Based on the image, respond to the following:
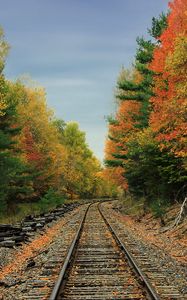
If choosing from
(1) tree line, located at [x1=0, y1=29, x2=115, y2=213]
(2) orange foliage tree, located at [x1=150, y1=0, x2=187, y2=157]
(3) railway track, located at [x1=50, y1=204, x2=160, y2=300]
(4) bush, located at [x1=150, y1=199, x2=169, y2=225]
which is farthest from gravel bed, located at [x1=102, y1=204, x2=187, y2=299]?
(1) tree line, located at [x1=0, y1=29, x2=115, y2=213]

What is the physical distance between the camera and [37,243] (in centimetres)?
1739

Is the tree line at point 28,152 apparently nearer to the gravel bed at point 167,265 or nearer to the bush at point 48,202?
the bush at point 48,202

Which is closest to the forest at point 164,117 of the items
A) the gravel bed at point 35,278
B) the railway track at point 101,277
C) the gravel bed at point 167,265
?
the gravel bed at point 167,265

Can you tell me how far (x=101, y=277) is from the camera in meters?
9.45

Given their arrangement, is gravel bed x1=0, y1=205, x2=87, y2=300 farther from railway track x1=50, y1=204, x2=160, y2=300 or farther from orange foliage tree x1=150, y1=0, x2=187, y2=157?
orange foliage tree x1=150, y1=0, x2=187, y2=157

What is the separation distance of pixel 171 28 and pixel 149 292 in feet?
57.3

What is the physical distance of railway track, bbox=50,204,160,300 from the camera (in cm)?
789

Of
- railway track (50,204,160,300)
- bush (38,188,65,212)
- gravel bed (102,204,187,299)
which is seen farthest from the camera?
bush (38,188,65,212)

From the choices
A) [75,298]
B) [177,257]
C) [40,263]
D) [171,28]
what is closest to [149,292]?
[75,298]

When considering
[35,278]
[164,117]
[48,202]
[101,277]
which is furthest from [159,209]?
[48,202]

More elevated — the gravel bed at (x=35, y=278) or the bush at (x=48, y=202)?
the bush at (x=48, y=202)

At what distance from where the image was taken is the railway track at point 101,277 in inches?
311

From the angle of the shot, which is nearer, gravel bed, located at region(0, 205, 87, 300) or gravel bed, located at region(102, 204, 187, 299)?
gravel bed, located at region(0, 205, 87, 300)

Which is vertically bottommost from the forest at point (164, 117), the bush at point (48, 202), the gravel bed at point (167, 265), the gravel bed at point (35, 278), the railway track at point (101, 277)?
the gravel bed at point (35, 278)
